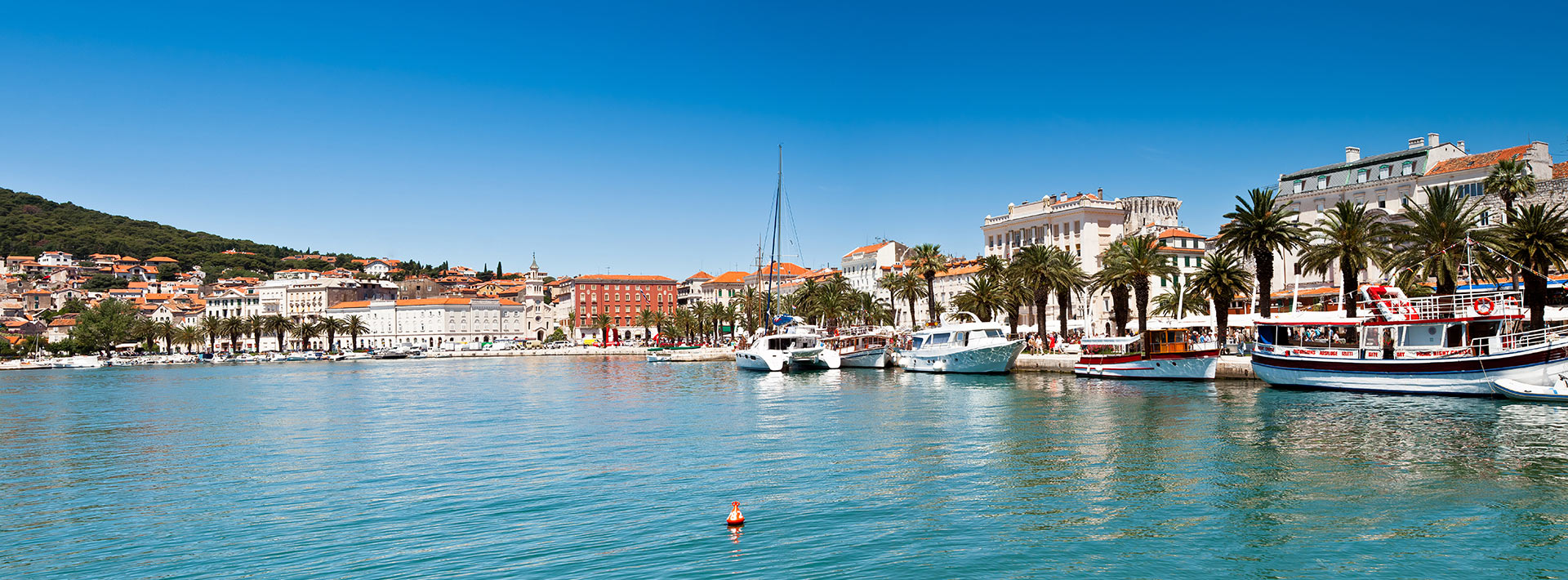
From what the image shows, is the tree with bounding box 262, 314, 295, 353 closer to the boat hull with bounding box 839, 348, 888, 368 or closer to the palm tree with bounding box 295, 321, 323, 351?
the palm tree with bounding box 295, 321, 323, 351

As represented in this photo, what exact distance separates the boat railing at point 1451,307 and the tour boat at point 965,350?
2501cm

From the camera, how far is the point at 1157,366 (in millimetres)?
53219

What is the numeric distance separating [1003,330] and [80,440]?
49.4 metres

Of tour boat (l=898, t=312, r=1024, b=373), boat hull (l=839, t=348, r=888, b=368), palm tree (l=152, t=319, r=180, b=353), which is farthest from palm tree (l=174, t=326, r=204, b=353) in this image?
tour boat (l=898, t=312, r=1024, b=373)

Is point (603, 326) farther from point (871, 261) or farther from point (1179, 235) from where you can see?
point (1179, 235)

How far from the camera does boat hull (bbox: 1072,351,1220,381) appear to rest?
5150 cm

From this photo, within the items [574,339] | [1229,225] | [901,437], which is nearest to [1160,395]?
[1229,225]

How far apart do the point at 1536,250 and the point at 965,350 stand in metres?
30.5

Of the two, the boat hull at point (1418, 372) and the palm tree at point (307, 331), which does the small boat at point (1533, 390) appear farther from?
the palm tree at point (307, 331)

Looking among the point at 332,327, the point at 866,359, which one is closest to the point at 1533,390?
the point at 866,359

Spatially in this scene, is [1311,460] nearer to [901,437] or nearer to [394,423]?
[901,437]

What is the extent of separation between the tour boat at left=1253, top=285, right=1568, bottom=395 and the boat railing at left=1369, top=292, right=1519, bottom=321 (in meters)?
0.03

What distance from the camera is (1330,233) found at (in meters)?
50.7

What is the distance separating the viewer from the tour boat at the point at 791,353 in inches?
3046
